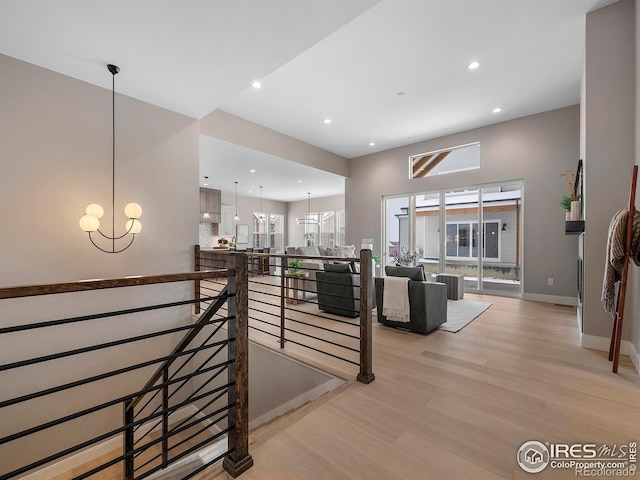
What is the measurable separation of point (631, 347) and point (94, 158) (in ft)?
18.6

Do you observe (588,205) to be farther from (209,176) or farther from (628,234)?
(209,176)

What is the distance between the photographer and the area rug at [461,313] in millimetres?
3793

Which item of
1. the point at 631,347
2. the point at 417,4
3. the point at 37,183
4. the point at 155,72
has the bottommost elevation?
the point at 631,347

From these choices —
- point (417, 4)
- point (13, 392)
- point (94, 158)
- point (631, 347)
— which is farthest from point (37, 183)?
point (631, 347)

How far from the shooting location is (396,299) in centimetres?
364

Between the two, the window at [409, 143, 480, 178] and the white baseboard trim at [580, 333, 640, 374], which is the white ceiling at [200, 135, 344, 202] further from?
the white baseboard trim at [580, 333, 640, 374]

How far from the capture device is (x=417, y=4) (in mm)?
2779

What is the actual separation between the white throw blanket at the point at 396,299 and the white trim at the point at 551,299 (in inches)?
127

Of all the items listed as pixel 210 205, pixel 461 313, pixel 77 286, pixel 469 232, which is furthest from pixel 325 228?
pixel 77 286

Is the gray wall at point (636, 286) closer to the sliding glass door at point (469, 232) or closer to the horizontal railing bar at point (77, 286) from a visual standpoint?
the sliding glass door at point (469, 232)

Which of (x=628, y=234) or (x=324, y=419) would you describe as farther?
(x=628, y=234)

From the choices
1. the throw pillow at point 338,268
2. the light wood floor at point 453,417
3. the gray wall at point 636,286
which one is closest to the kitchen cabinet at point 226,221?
the throw pillow at point 338,268

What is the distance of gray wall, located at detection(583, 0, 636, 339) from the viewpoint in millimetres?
2773

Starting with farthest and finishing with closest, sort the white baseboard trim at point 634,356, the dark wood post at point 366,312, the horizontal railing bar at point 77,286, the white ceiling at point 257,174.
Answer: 1. the white ceiling at point 257,174
2. the white baseboard trim at point 634,356
3. the dark wood post at point 366,312
4. the horizontal railing bar at point 77,286
